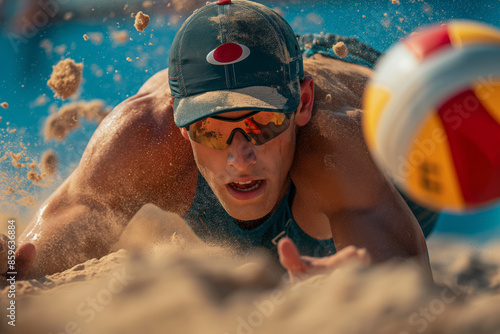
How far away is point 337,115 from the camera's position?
2.60 metres

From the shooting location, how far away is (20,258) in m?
2.32

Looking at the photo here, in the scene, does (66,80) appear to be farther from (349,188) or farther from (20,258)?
(349,188)

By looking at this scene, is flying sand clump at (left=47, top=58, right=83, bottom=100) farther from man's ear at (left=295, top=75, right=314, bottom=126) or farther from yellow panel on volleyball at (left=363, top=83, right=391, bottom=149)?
yellow panel on volleyball at (left=363, top=83, right=391, bottom=149)

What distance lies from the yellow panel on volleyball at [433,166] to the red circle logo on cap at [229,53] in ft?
2.89

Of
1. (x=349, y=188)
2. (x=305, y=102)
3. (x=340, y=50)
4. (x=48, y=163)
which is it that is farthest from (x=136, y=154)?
(x=340, y=50)

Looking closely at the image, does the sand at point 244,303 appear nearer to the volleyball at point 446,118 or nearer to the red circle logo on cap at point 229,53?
the volleyball at point 446,118

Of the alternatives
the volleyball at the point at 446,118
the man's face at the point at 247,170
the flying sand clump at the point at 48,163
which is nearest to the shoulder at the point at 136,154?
the man's face at the point at 247,170

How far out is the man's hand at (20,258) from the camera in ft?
7.36

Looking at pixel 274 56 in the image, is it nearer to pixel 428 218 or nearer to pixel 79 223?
pixel 79 223

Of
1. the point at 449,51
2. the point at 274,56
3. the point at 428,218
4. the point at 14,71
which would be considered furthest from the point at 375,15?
the point at 14,71

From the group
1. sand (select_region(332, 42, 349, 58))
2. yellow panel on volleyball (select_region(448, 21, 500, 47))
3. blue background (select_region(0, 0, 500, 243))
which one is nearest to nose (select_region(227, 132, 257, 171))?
yellow panel on volleyball (select_region(448, 21, 500, 47))

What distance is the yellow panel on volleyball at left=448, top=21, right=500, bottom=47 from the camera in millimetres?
1706

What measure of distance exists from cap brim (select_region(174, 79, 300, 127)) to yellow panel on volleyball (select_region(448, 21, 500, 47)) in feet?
2.41

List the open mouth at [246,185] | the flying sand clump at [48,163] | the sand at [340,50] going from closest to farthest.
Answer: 1. the open mouth at [246,185]
2. the sand at [340,50]
3. the flying sand clump at [48,163]
